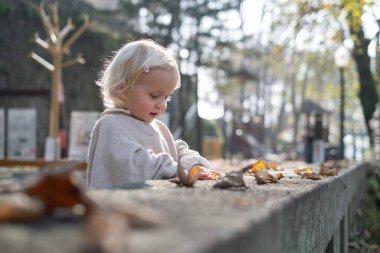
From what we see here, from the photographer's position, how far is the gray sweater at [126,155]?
266 cm

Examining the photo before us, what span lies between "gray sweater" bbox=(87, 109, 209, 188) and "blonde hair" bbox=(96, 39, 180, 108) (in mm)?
142

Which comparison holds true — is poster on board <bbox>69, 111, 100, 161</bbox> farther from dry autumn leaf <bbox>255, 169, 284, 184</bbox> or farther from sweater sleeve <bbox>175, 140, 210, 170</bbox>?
dry autumn leaf <bbox>255, 169, 284, 184</bbox>

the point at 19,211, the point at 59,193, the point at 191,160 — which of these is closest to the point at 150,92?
the point at 191,160

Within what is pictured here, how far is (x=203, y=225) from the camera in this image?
41.3 inches

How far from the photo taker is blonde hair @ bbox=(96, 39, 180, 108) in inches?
120

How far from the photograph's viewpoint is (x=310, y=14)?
7.21 meters

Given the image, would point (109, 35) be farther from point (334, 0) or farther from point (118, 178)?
point (118, 178)

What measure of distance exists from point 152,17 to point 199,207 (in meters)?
31.6

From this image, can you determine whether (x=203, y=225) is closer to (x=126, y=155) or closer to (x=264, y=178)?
(x=264, y=178)

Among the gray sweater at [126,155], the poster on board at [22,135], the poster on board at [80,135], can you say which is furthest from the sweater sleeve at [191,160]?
the poster on board at [22,135]

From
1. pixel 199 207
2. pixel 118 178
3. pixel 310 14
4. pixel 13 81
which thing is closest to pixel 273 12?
pixel 310 14

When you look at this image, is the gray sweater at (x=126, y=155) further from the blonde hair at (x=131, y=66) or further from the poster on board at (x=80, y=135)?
the poster on board at (x=80, y=135)

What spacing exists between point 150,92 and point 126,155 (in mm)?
489

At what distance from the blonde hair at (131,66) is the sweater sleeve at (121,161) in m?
0.33
